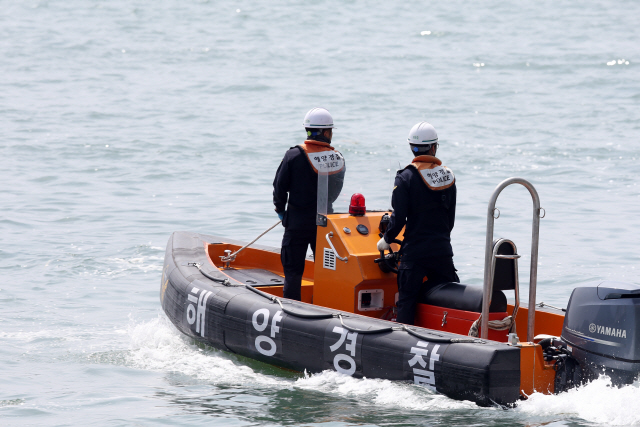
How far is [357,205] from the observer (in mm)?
6750

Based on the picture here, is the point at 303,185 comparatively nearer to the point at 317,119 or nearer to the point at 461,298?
the point at 317,119

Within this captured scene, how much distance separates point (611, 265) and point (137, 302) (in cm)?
546

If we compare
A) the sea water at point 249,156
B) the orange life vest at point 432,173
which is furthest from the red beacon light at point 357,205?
the orange life vest at point 432,173

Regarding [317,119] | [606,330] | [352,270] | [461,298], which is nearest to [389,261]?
[352,270]

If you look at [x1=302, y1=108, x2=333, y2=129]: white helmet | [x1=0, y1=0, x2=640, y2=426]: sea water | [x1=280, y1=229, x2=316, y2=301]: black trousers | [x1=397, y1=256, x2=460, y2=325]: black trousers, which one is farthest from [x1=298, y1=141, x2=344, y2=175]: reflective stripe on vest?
[x1=397, y1=256, x2=460, y2=325]: black trousers

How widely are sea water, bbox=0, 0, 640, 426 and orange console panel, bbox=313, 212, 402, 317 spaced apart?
0.34m

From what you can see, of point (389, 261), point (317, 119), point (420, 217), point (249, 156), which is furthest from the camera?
point (249, 156)

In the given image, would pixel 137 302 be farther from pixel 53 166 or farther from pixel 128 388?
pixel 53 166

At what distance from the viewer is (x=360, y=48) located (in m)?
30.3

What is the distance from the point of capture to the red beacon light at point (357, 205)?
6.75 meters

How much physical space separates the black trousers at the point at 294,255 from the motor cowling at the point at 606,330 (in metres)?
2.31

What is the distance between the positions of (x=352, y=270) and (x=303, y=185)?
83 centimetres

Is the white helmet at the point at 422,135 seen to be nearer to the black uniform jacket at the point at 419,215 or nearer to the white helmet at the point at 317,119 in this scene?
the black uniform jacket at the point at 419,215

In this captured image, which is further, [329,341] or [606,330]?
[329,341]
